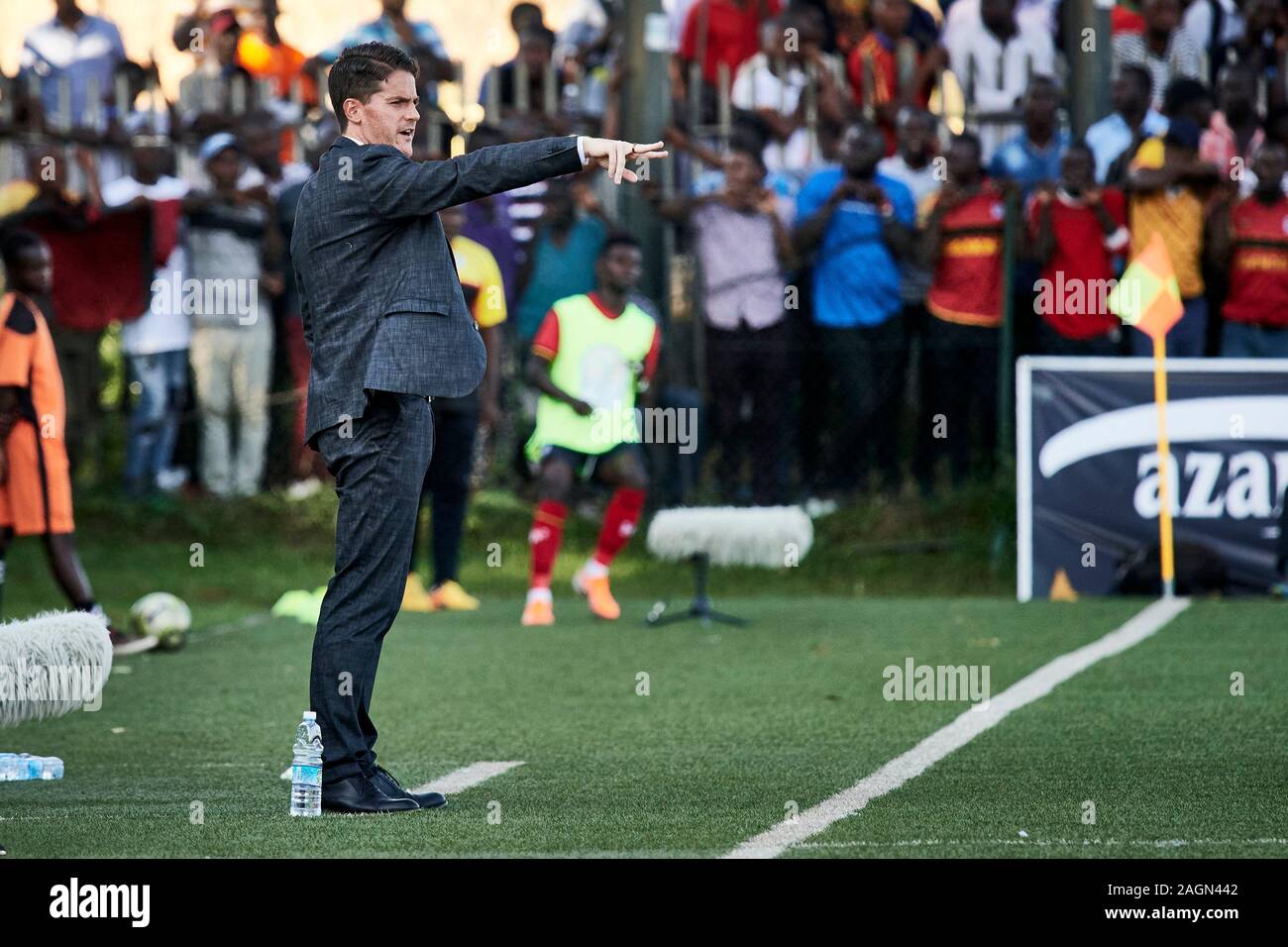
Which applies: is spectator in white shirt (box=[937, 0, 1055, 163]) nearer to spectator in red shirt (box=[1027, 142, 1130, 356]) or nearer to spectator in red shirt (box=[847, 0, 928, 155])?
spectator in red shirt (box=[847, 0, 928, 155])

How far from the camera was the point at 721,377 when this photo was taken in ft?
51.3

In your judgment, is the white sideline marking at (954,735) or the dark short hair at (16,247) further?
the dark short hair at (16,247)

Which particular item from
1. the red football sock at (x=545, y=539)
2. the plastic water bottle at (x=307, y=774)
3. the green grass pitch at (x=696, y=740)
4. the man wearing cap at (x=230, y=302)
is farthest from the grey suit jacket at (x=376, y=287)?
the man wearing cap at (x=230, y=302)

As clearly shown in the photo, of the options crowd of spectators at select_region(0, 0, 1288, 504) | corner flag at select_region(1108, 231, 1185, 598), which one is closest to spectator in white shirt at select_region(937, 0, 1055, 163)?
crowd of spectators at select_region(0, 0, 1288, 504)

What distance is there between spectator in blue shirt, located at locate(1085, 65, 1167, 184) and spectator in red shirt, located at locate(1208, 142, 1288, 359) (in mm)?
941

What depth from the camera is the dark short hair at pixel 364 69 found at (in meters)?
6.51

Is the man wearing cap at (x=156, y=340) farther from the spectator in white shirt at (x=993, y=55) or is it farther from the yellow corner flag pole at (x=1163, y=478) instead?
the yellow corner flag pole at (x=1163, y=478)

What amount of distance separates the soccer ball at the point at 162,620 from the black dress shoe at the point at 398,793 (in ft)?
17.7

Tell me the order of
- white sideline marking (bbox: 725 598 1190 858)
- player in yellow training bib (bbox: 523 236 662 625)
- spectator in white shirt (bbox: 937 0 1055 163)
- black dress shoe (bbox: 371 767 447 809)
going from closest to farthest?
white sideline marking (bbox: 725 598 1190 858) < black dress shoe (bbox: 371 767 447 809) < player in yellow training bib (bbox: 523 236 662 625) < spectator in white shirt (bbox: 937 0 1055 163)

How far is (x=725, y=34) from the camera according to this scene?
1691 cm

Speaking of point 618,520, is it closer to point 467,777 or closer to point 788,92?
point 788,92

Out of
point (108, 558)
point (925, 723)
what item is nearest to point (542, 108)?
point (108, 558)

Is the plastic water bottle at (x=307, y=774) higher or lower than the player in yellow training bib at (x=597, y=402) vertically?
lower

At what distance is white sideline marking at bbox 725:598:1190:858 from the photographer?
6.18 m
